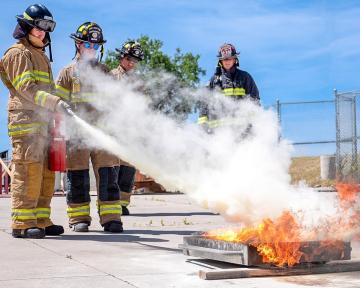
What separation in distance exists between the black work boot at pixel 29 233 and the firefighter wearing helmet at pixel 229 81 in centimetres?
250

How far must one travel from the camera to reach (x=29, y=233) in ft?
24.1

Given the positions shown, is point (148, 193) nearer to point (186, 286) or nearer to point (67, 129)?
point (67, 129)

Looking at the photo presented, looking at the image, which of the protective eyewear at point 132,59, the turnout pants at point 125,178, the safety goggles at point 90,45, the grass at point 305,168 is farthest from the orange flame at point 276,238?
the grass at point 305,168

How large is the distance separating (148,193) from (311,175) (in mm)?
7615

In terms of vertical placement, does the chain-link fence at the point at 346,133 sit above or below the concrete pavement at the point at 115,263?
above

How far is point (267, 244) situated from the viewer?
5027 millimetres

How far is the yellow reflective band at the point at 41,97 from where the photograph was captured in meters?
7.04

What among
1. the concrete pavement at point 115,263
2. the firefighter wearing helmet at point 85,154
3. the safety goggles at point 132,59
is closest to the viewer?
the concrete pavement at point 115,263

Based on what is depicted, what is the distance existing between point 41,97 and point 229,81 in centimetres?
281

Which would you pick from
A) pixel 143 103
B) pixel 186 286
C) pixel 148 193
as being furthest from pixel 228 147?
pixel 148 193

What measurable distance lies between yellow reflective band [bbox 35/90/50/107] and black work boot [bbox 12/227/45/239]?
138 cm

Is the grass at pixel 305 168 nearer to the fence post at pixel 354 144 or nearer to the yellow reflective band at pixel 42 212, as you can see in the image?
the fence post at pixel 354 144

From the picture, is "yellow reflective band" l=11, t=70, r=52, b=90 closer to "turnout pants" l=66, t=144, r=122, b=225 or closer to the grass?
"turnout pants" l=66, t=144, r=122, b=225

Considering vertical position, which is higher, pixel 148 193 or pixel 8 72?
pixel 8 72
